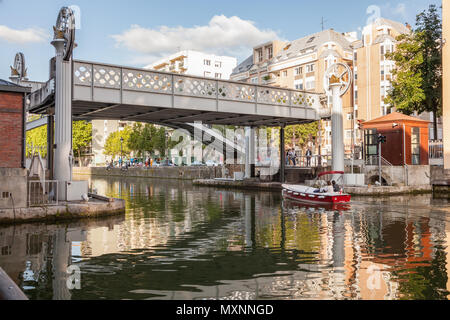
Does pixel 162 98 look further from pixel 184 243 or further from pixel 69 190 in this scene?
pixel 184 243

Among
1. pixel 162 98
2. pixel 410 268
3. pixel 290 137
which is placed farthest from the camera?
pixel 290 137

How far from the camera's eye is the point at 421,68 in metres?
39.0

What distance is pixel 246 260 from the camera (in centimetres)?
1077

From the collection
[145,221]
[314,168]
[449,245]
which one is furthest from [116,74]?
[314,168]

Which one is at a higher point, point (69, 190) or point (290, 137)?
point (290, 137)

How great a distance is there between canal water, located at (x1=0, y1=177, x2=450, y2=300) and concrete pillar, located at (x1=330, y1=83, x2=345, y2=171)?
10487 millimetres

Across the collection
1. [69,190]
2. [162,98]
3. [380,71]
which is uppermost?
[380,71]

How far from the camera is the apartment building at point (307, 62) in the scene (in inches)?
2949

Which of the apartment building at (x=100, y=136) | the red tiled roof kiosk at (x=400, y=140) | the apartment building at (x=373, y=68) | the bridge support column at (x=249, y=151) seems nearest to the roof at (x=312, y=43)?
the apartment building at (x=373, y=68)

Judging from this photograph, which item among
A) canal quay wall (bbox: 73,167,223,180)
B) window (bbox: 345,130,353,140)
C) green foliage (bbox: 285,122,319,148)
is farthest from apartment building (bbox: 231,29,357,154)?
canal quay wall (bbox: 73,167,223,180)

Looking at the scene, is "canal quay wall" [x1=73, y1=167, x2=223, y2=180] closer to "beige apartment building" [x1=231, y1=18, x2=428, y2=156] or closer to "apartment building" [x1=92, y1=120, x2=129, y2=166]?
"beige apartment building" [x1=231, y1=18, x2=428, y2=156]

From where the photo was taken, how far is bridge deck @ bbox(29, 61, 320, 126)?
2067 centimetres

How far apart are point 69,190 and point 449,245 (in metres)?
15.1
